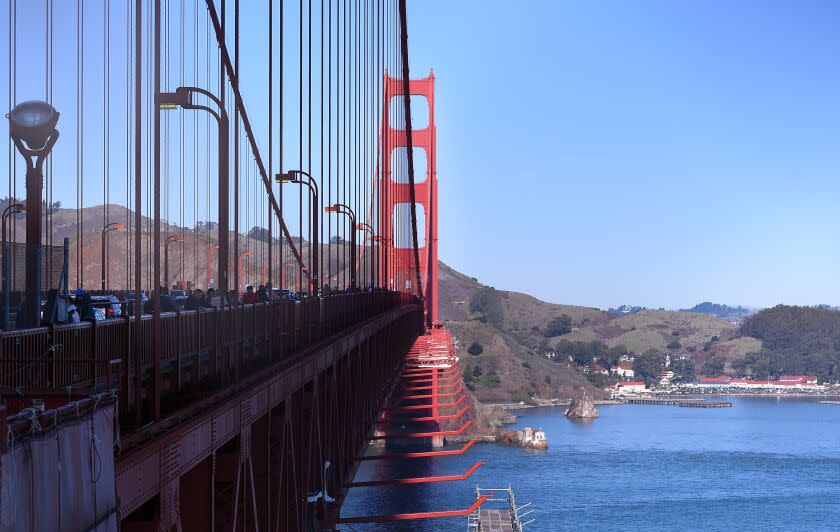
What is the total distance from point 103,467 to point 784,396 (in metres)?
197

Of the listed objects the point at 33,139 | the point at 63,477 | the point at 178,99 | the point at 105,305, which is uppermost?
the point at 178,99

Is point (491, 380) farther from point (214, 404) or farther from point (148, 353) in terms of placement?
point (148, 353)

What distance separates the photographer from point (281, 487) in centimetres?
898

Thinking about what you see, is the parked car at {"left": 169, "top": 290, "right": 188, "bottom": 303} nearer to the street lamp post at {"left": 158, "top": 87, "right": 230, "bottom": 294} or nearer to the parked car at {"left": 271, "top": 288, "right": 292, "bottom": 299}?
the parked car at {"left": 271, "top": 288, "right": 292, "bottom": 299}

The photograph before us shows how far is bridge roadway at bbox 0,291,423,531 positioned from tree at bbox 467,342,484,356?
150111mm

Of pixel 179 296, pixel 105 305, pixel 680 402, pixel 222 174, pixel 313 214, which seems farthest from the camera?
pixel 680 402

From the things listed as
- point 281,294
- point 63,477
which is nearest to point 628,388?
point 281,294

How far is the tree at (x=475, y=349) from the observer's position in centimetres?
16450

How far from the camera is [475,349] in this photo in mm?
165000

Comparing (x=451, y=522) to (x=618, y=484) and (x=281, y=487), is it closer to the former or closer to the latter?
(x=618, y=484)

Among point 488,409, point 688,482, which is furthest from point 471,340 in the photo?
point 688,482

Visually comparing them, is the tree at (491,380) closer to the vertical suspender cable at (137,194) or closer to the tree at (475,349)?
the tree at (475,349)

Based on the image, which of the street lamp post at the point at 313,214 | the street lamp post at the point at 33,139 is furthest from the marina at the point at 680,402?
the street lamp post at the point at 33,139

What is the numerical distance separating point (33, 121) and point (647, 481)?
63.3 meters
